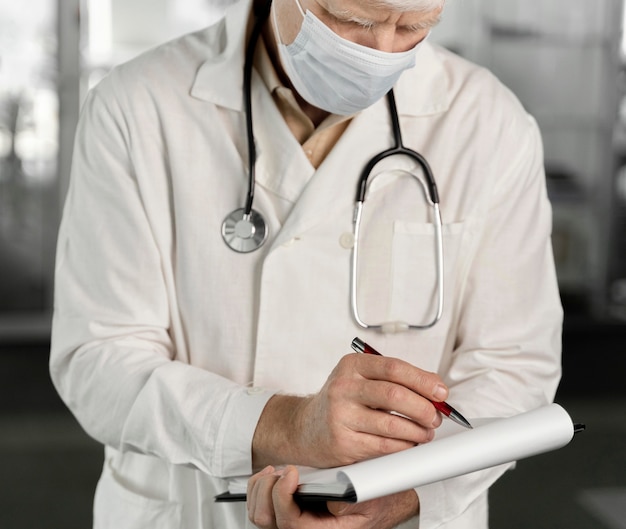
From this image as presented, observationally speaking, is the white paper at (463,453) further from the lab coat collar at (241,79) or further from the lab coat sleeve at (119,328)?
the lab coat collar at (241,79)

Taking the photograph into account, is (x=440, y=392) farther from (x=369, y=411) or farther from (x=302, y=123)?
(x=302, y=123)

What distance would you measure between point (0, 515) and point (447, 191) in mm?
2508

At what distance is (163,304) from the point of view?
4.18 feet

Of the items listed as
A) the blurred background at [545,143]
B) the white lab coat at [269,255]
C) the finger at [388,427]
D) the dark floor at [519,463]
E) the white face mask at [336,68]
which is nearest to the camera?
A: the finger at [388,427]

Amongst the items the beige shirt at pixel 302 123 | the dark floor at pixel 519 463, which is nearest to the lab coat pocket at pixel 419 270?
the beige shirt at pixel 302 123

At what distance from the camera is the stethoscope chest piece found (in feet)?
4.16

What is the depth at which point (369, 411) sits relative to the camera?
3.31 feet

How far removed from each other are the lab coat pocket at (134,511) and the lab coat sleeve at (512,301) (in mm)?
390

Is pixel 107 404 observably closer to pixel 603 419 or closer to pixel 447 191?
pixel 447 191

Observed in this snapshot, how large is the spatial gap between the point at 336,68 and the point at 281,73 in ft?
0.58

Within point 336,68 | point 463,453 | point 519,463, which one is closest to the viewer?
point 463,453

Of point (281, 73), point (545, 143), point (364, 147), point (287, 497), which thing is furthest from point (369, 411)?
point (545, 143)

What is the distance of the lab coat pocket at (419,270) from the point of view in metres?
1.29

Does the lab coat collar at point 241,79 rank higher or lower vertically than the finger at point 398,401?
higher
